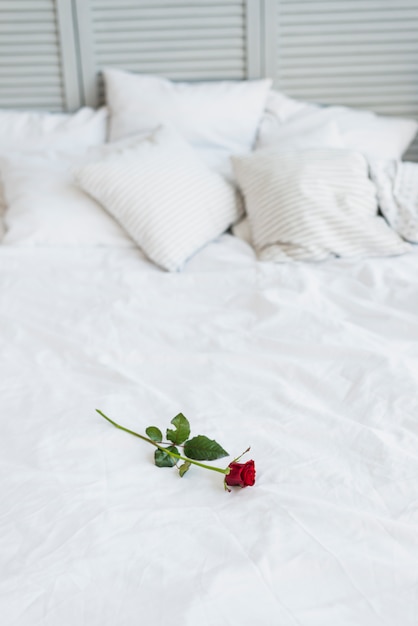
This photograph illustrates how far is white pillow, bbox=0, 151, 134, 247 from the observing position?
2008 mm

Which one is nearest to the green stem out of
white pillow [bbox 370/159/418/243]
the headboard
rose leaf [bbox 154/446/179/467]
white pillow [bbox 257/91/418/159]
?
rose leaf [bbox 154/446/179/467]

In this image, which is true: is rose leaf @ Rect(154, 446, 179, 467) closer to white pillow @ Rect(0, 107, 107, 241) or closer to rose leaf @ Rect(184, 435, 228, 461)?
rose leaf @ Rect(184, 435, 228, 461)

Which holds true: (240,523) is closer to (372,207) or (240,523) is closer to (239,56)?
(372,207)

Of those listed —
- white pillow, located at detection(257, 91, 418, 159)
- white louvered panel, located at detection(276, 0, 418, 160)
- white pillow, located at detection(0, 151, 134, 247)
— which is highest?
white louvered panel, located at detection(276, 0, 418, 160)

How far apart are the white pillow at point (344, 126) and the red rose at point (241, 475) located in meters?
1.47

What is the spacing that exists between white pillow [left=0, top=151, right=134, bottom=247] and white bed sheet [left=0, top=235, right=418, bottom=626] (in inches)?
6.0

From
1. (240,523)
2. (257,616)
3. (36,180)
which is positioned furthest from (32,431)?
(36,180)

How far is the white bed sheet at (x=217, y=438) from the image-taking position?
2.76ft

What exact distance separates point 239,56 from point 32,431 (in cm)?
173

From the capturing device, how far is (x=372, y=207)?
198 centimetres

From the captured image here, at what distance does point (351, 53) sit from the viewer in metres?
2.54

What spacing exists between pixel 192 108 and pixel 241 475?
1629mm

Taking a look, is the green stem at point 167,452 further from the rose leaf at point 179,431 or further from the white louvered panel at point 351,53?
the white louvered panel at point 351,53

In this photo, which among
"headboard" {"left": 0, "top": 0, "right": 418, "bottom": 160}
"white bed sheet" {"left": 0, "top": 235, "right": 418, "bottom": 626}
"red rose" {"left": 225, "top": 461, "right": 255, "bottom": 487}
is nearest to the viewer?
"white bed sheet" {"left": 0, "top": 235, "right": 418, "bottom": 626}
